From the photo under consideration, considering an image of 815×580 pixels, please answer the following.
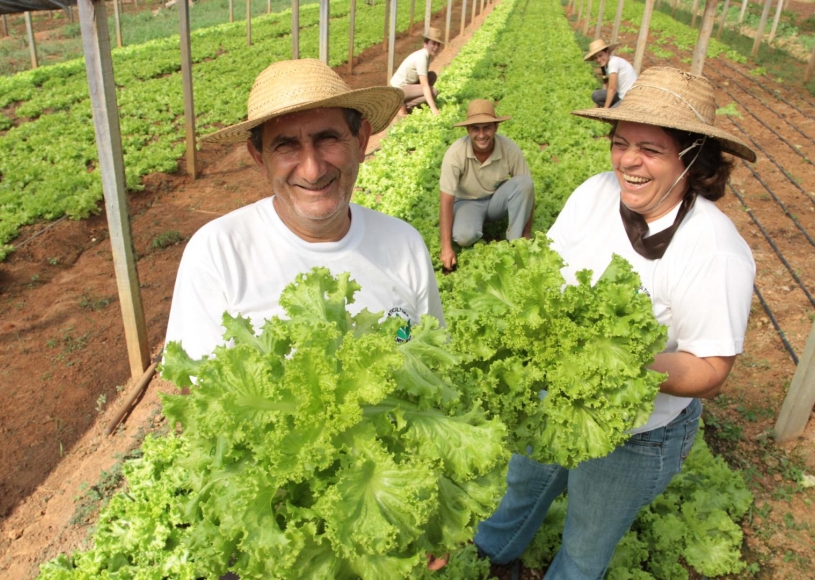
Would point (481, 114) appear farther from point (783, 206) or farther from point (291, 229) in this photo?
point (783, 206)

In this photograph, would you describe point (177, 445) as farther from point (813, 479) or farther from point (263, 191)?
point (263, 191)

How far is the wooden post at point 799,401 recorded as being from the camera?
5.04m

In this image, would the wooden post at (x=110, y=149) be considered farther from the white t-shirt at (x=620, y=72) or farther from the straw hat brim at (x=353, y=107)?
the white t-shirt at (x=620, y=72)

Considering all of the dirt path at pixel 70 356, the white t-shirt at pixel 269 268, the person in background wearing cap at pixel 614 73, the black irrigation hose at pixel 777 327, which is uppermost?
the white t-shirt at pixel 269 268

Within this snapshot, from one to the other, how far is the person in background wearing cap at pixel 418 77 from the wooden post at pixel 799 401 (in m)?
10.1

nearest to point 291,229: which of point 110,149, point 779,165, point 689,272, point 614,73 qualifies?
point 689,272

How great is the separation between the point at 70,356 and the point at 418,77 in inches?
414

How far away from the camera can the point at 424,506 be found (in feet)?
5.75

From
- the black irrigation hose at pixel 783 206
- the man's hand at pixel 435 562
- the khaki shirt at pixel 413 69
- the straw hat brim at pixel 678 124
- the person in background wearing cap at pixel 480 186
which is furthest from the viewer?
the khaki shirt at pixel 413 69

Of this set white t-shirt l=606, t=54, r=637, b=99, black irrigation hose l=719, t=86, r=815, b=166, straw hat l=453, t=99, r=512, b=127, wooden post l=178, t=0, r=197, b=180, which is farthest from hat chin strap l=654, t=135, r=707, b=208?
black irrigation hose l=719, t=86, r=815, b=166

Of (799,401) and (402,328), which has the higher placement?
(402,328)

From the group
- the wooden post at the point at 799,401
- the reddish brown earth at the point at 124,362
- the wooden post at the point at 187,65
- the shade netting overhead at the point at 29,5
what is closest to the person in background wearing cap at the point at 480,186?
the reddish brown earth at the point at 124,362

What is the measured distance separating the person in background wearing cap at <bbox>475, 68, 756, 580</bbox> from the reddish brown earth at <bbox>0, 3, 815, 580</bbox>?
1.39 m

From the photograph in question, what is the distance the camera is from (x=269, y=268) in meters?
2.74
